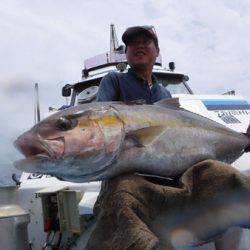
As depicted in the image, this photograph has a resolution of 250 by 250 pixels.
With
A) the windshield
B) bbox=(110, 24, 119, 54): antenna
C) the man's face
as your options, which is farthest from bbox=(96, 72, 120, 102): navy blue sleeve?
bbox=(110, 24, 119, 54): antenna

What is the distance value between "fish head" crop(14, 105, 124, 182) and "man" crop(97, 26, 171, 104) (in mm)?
888

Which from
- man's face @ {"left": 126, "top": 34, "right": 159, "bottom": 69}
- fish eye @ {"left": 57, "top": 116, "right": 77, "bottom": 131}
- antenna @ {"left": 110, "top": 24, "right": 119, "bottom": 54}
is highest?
antenna @ {"left": 110, "top": 24, "right": 119, "bottom": 54}

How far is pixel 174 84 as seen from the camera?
8516 millimetres

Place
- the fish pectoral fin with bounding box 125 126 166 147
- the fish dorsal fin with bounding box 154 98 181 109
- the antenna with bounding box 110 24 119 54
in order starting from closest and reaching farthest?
1. the fish pectoral fin with bounding box 125 126 166 147
2. the fish dorsal fin with bounding box 154 98 181 109
3. the antenna with bounding box 110 24 119 54

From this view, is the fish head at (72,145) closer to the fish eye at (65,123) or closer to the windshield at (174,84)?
the fish eye at (65,123)

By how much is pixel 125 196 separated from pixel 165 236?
0.40 m

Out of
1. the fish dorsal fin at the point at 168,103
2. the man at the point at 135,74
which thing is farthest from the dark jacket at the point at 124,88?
the fish dorsal fin at the point at 168,103

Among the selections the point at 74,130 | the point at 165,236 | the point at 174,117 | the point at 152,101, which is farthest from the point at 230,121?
the point at 74,130

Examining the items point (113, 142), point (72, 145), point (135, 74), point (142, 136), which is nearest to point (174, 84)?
point (135, 74)

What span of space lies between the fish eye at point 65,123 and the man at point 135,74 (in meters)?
0.92

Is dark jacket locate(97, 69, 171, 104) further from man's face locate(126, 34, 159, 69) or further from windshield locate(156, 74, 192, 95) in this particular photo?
windshield locate(156, 74, 192, 95)

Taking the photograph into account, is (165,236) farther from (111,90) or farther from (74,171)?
(111,90)

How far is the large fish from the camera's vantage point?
2.60 meters

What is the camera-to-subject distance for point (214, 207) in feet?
9.82
